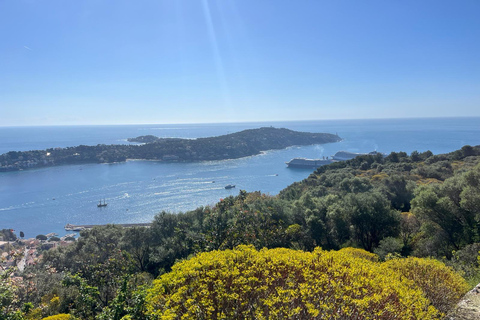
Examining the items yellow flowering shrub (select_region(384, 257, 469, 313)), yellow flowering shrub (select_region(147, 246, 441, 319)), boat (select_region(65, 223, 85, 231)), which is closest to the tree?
yellow flowering shrub (select_region(384, 257, 469, 313))

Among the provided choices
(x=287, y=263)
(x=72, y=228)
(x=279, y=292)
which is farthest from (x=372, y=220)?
(x=72, y=228)

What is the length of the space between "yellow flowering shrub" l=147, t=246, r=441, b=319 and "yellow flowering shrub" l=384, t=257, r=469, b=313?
894 mm

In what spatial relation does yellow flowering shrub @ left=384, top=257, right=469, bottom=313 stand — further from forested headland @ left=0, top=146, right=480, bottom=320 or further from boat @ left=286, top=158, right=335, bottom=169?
boat @ left=286, top=158, right=335, bottom=169

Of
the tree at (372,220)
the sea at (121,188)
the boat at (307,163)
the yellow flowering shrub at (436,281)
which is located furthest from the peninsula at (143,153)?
the yellow flowering shrub at (436,281)

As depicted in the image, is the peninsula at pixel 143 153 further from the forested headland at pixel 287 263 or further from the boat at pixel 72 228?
the forested headland at pixel 287 263

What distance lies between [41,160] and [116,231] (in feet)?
239

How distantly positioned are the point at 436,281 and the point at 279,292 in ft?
12.9

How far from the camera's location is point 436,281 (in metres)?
5.40

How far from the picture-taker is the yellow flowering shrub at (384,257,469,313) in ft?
16.6

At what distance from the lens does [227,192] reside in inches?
1848

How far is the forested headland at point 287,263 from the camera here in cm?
393

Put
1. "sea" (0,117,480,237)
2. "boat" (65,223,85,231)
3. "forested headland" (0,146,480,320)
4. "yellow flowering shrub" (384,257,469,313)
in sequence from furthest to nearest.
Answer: "sea" (0,117,480,237)
"boat" (65,223,85,231)
"yellow flowering shrub" (384,257,469,313)
"forested headland" (0,146,480,320)

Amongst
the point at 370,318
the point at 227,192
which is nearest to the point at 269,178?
the point at 227,192

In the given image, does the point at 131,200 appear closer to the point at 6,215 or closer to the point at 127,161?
the point at 6,215
